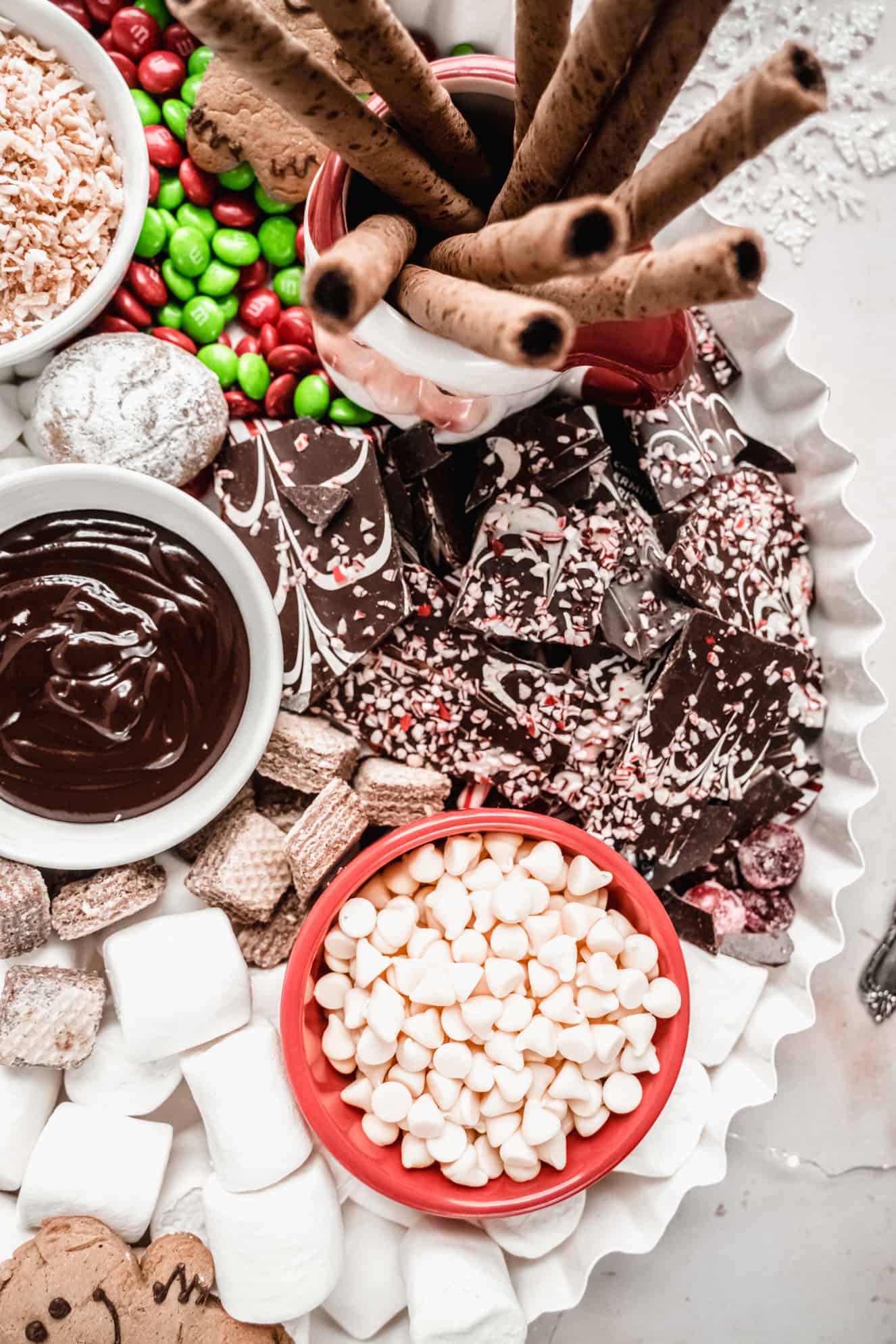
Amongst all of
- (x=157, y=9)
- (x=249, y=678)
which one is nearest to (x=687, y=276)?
(x=249, y=678)

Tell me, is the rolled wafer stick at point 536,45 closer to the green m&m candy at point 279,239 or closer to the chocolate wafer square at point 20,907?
the green m&m candy at point 279,239

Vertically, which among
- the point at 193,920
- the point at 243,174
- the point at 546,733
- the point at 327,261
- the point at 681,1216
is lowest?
the point at 681,1216

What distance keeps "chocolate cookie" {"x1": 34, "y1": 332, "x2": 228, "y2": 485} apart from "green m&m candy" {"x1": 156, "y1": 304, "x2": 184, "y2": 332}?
3.9 inches

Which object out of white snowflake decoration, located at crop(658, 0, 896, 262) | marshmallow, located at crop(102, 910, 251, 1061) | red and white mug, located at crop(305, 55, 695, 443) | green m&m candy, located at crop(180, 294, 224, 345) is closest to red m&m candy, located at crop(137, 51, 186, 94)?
green m&m candy, located at crop(180, 294, 224, 345)

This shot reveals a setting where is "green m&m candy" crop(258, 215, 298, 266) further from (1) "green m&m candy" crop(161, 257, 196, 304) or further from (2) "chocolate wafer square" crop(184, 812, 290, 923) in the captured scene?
(2) "chocolate wafer square" crop(184, 812, 290, 923)

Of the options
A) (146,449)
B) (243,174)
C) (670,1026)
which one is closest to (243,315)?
(243,174)

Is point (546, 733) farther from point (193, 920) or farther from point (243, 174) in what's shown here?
point (243, 174)

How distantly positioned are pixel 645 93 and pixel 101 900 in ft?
3.32

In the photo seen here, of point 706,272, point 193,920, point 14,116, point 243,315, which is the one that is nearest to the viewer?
point 706,272

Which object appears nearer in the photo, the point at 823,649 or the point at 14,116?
the point at 14,116

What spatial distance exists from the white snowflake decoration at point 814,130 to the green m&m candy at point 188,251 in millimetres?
667

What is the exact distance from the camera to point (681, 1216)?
142 cm

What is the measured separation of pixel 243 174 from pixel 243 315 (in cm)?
18

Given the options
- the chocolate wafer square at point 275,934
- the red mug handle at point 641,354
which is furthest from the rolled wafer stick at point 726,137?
the chocolate wafer square at point 275,934
